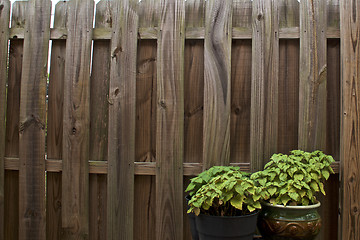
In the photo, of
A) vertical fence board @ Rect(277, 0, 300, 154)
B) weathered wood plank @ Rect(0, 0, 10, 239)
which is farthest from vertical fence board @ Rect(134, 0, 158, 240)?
weathered wood plank @ Rect(0, 0, 10, 239)

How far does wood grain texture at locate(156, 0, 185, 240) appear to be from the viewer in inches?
98.8

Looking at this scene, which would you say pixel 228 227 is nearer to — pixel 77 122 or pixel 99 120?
pixel 99 120

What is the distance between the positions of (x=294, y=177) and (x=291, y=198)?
142mm

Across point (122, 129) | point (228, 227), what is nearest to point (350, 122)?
point (228, 227)

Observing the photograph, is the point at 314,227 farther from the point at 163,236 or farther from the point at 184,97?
the point at 184,97

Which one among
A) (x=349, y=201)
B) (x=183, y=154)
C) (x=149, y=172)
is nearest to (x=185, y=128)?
(x=183, y=154)

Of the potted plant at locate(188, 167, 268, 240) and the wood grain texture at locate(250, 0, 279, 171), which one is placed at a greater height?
the wood grain texture at locate(250, 0, 279, 171)

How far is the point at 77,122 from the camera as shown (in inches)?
102

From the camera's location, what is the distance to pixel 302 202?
213 cm

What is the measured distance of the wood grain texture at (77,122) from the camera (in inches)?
102

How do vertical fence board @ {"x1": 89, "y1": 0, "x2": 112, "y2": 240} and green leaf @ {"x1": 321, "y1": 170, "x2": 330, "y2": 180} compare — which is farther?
vertical fence board @ {"x1": 89, "y1": 0, "x2": 112, "y2": 240}

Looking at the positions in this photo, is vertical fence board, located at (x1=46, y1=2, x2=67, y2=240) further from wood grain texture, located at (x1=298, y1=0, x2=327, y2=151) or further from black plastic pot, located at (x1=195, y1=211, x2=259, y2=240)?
wood grain texture, located at (x1=298, y1=0, x2=327, y2=151)

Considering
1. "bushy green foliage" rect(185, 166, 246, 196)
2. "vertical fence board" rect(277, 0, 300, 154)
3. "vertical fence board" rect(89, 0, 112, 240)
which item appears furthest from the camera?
"vertical fence board" rect(89, 0, 112, 240)

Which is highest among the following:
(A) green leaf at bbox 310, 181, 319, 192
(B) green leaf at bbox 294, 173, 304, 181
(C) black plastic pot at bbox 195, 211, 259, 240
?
(B) green leaf at bbox 294, 173, 304, 181
